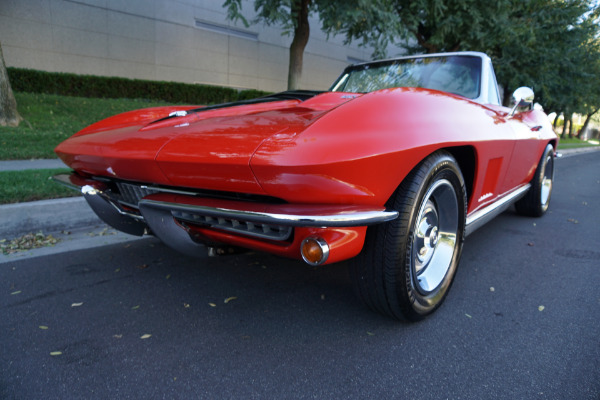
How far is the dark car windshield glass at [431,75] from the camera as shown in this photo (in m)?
2.93

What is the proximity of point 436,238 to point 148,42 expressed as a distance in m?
14.2

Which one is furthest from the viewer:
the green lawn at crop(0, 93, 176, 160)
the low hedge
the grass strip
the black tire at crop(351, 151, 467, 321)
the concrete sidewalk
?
the low hedge

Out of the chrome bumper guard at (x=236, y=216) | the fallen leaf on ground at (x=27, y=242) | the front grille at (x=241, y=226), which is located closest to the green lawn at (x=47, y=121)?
the fallen leaf on ground at (x=27, y=242)

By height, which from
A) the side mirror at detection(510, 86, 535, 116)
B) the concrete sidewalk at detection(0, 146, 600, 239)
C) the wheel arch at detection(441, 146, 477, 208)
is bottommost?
the concrete sidewalk at detection(0, 146, 600, 239)

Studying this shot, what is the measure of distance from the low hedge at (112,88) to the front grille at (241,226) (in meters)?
11.8

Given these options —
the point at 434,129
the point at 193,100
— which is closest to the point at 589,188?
the point at 434,129

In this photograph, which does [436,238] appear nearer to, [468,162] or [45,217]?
[468,162]

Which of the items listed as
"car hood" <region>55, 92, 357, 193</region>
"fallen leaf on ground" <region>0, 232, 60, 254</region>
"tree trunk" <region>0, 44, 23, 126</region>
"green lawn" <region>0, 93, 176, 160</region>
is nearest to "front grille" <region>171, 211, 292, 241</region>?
"car hood" <region>55, 92, 357, 193</region>

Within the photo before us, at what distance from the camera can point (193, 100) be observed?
46.3 ft

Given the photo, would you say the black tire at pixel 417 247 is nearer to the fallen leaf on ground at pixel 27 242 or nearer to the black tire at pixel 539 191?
the black tire at pixel 539 191

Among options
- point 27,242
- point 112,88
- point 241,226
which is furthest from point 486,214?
point 112,88

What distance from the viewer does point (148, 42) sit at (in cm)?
1378

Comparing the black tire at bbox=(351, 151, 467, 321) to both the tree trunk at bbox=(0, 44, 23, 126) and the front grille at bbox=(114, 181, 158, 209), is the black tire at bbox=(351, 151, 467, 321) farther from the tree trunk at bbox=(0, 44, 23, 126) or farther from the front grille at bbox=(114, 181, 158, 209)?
the tree trunk at bbox=(0, 44, 23, 126)

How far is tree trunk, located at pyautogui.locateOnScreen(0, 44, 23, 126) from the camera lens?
7329 mm
